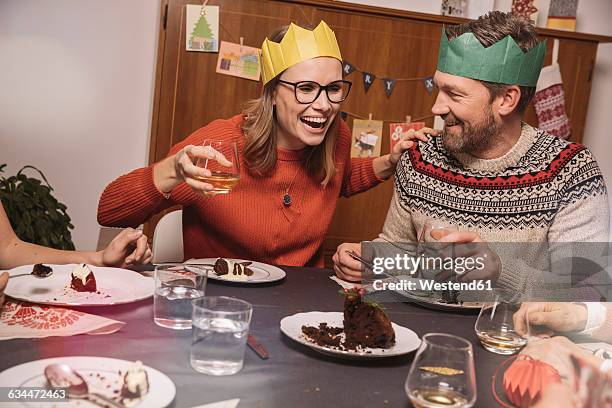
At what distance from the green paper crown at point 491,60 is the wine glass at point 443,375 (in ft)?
4.72

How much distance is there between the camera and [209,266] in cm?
194

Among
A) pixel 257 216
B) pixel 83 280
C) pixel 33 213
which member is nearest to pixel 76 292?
pixel 83 280

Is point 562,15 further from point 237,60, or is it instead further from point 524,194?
point 524,194

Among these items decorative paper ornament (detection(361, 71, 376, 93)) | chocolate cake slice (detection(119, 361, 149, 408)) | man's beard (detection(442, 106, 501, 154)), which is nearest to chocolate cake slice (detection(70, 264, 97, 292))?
chocolate cake slice (detection(119, 361, 149, 408))

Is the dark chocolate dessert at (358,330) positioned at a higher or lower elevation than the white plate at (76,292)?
higher

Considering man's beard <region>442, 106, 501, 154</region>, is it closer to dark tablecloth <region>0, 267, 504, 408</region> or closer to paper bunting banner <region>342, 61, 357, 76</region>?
dark tablecloth <region>0, 267, 504, 408</region>

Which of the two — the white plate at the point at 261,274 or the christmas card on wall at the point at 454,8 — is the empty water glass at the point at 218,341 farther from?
the christmas card on wall at the point at 454,8

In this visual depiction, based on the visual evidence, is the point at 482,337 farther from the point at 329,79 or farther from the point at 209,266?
the point at 329,79

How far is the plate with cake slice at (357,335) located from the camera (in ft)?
4.43

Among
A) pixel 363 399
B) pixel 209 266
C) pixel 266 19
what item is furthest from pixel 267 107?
pixel 266 19

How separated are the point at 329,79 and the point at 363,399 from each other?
1370 mm

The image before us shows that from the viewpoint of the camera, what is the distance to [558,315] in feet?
5.14

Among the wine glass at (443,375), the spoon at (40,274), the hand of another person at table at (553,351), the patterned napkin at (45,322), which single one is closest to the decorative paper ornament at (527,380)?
the hand of another person at table at (553,351)

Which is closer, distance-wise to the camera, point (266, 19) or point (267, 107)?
Answer: point (267, 107)
